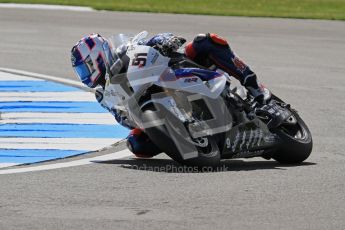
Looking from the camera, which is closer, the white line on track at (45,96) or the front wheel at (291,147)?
the front wheel at (291,147)

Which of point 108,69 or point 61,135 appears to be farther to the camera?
point 61,135

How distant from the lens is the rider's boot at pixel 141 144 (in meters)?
9.51

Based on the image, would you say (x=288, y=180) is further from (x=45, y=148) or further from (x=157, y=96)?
(x=45, y=148)

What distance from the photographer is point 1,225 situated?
22.2 feet

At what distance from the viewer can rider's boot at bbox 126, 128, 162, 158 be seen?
31.2 ft

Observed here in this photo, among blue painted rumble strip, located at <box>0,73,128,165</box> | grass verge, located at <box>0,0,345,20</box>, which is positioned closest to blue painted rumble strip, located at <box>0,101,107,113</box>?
blue painted rumble strip, located at <box>0,73,128,165</box>

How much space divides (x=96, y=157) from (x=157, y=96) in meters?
1.05

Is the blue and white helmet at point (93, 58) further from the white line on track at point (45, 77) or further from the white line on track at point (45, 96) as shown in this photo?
the white line on track at point (45, 77)

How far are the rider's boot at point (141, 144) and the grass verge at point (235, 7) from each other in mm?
17074

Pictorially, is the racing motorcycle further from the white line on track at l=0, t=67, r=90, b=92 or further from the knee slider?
the white line on track at l=0, t=67, r=90, b=92

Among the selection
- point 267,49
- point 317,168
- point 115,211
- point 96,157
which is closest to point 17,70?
point 267,49

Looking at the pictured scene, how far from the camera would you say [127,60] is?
9.28m

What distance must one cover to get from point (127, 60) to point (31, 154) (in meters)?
1.31

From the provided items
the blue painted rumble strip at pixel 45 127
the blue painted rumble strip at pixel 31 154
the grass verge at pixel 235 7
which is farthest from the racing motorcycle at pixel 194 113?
the grass verge at pixel 235 7
